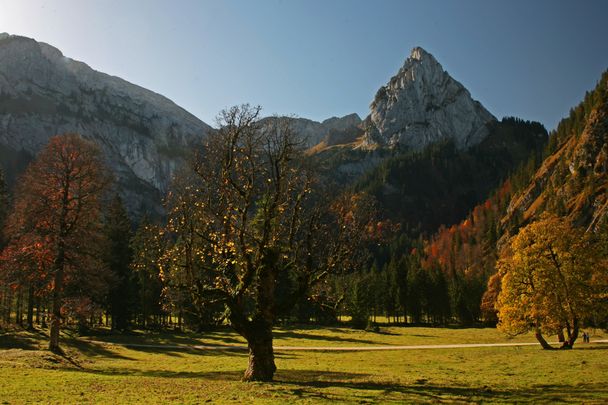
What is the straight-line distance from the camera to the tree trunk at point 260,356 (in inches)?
832

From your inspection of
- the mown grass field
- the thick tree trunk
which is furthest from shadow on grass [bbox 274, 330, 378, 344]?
the thick tree trunk

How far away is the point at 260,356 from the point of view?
70.2ft

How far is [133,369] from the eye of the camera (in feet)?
90.7

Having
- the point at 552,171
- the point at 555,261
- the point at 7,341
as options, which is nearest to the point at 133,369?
the point at 7,341

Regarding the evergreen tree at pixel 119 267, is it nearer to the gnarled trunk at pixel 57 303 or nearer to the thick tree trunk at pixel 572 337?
the gnarled trunk at pixel 57 303

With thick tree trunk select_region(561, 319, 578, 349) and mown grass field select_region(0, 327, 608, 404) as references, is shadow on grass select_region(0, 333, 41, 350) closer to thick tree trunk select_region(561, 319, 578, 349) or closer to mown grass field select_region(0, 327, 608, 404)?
mown grass field select_region(0, 327, 608, 404)

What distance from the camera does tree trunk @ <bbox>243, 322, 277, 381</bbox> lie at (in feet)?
69.4

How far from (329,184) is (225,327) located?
54.9m

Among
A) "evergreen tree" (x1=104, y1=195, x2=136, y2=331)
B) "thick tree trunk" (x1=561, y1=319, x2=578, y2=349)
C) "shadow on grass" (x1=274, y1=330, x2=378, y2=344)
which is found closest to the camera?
"thick tree trunk" (x1=561, y1=319, x2=578, y2=349)

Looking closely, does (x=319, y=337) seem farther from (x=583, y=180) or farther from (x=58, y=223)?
(x=583, y=180)

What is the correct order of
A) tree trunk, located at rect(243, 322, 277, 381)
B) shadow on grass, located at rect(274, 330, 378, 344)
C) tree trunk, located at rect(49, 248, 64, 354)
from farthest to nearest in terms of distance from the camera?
shadow on grass, located at rect(274, 330, 378, 344) < tree trunk, located at rect(49, 248, 64, 354) < tree trunk, located at rect(243, 322, 277, 381)

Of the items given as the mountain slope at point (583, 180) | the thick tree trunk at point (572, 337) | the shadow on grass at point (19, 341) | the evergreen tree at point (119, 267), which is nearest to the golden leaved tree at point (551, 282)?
the thick tree trunk at point (572, 337)

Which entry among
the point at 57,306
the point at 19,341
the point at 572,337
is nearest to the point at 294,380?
the point at 57,306

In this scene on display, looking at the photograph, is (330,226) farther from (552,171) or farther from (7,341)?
(552,171)
